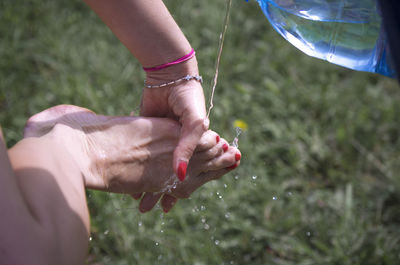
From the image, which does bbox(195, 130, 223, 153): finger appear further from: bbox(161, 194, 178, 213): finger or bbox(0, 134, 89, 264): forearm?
bbox(0, 134, 89, 264): forearm

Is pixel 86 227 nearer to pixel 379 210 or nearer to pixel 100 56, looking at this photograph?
pixel 379 210

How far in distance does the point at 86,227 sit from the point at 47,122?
Result: 0.56 meters

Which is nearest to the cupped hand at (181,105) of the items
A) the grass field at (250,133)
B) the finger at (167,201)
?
the finger at (167,201)

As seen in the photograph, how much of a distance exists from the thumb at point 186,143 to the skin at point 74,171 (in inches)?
4.3

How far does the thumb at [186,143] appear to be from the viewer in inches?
60.7

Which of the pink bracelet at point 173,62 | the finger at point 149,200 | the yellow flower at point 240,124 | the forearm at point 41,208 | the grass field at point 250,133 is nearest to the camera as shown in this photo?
the forearm at point 41,208

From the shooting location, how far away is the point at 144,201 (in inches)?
75.1

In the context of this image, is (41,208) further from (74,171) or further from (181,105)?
(181,105)

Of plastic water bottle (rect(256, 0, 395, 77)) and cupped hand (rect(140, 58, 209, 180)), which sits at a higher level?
plastic water bottle (rect(256, 0, 395, 77))

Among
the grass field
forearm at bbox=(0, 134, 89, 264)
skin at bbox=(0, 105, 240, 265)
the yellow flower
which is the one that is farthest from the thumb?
the yellow flower

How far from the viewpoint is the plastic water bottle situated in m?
1.51

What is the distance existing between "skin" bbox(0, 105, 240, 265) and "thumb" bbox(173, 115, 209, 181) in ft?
0.36

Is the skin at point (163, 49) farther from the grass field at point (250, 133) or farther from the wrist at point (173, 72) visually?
the grass field at point (250, 133)

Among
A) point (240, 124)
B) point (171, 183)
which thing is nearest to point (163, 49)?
point (171, 183)
